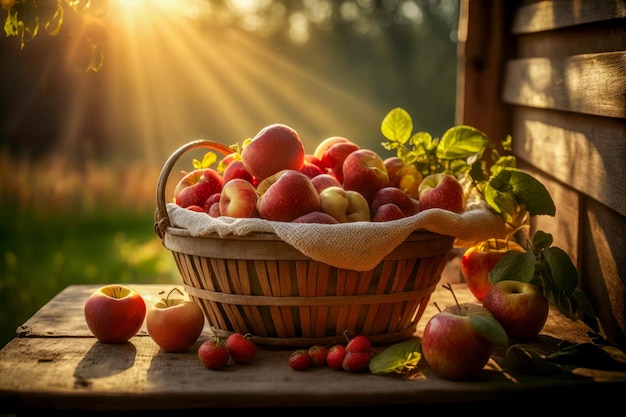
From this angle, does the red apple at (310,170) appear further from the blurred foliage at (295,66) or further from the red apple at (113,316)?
the blurred foliage at (295,66)

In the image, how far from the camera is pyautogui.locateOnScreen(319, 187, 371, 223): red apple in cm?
207

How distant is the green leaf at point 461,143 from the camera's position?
2494mm

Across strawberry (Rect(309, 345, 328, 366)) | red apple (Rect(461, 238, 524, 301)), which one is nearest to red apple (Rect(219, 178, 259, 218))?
strawberry (Rect(309, 345, 328, 366))

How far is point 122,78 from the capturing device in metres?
6.67

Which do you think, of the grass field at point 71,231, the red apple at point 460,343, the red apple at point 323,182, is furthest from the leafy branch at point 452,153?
the grass field at point 71,231

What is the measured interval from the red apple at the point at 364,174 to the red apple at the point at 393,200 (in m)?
0.04

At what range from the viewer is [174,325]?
1.98 meters

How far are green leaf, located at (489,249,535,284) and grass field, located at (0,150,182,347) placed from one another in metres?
2.75

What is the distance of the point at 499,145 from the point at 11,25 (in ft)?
7.31

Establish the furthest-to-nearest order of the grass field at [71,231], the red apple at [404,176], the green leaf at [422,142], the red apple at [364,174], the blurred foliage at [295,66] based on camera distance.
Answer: the blurred foliage at [295,66] < the grass field at [71,231] < the green leaf at [422,142] < the red apple at [404,176] < the red apple at [364,174]

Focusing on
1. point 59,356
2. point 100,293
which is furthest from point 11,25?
point 59,356

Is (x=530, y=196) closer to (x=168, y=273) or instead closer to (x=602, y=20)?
(x=602, y=20)

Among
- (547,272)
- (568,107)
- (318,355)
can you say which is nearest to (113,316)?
(318,355)

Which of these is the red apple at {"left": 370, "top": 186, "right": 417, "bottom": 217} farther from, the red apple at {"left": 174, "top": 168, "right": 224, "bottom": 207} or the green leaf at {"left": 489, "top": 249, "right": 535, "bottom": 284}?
the red apple at {"left": 174, "top": 168, "right": 224, "bottom": 207}
